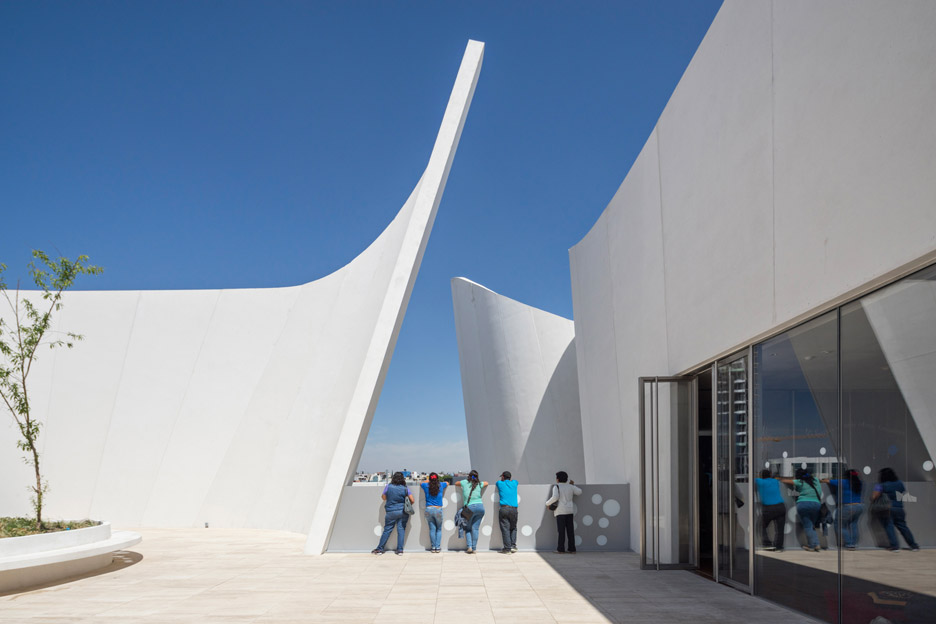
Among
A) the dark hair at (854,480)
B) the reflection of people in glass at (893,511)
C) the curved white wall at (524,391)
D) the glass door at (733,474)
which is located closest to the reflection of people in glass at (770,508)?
the glass door at (733,474)

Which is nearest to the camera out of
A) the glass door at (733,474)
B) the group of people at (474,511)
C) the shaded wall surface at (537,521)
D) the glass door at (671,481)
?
the glass door at (733,474)

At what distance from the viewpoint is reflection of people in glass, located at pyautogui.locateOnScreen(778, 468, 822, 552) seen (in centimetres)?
557

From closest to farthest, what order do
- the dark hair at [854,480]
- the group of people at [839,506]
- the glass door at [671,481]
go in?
the group of people at [839,506], the dark hair at [854,480], the glass door at [671,481]

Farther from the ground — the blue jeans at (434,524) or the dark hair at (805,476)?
the dark hair at (805,476)

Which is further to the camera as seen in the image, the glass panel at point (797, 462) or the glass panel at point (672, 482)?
the glass panel at point (672, 482)

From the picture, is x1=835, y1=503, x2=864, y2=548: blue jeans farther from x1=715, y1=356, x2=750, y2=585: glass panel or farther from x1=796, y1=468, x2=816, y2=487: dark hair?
x1=715, y1=356, x2=750, y2=585: glass panel

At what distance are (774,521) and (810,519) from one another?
832mm

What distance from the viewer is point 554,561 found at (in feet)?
33.6

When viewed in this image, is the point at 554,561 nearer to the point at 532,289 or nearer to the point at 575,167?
the point at 575,167

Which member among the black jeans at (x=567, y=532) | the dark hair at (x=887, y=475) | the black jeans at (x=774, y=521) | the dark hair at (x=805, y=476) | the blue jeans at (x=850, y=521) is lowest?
the black jeans at (x=567, y=532)

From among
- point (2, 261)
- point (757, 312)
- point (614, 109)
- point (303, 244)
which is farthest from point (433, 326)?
point (757, 312)

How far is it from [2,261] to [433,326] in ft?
75.1

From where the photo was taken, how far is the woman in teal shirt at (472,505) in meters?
11.1

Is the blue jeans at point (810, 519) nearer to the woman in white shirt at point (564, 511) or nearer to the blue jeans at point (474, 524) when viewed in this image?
the woman in white shirt at point (564, 511)
